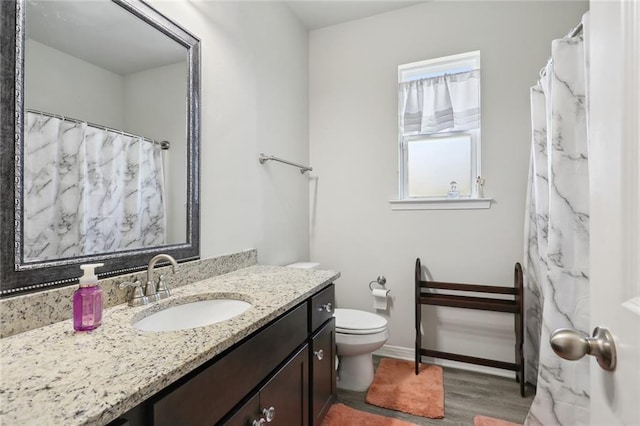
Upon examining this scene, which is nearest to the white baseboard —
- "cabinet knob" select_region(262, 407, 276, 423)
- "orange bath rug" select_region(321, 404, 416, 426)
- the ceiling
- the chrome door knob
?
"orange bath rug" select_region(321, 404, 416, 426)

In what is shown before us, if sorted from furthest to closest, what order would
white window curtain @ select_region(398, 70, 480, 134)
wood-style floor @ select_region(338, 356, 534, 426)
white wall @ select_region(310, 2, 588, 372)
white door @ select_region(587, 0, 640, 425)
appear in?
white window curtain @ select_region(398, 70, 480, 134)
white wall @ select_region(310, 2, 588, 372)
wood-style floor @ select_region(338, 356, 534, 426)
white door @ select_region(587, 0, 640, 425)

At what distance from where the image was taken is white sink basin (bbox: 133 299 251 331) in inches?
A: 42.7

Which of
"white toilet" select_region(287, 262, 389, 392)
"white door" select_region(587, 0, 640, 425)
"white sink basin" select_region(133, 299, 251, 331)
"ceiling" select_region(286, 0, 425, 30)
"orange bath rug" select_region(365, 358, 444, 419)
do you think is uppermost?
"ceiling" select_region(286, 0, 425, 30)

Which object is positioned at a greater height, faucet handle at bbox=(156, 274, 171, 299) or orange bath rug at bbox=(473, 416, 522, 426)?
faucet handle at bbox=(156, 274, 171, 299)

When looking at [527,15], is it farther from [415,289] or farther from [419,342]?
[419,342]

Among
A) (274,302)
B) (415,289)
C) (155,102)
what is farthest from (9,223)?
(415,289)

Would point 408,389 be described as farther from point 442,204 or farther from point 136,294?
point 136,294

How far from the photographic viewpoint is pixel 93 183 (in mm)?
1050

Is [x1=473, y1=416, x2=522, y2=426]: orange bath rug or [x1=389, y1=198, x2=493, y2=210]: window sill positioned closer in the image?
[x1=473, y1=416, x2=522, y2=426]: orange bath rug

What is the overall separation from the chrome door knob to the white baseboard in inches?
76.4

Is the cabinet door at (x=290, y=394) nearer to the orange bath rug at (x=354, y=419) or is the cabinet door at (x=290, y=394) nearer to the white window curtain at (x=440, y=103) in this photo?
the orange bath rug at (x=354, y=419)

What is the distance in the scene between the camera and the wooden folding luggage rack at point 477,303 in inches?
74.7

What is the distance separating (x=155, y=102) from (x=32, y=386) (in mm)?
1079

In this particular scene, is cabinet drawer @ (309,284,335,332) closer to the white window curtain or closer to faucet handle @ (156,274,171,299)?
faucet handle @ (156,274,171,299)
